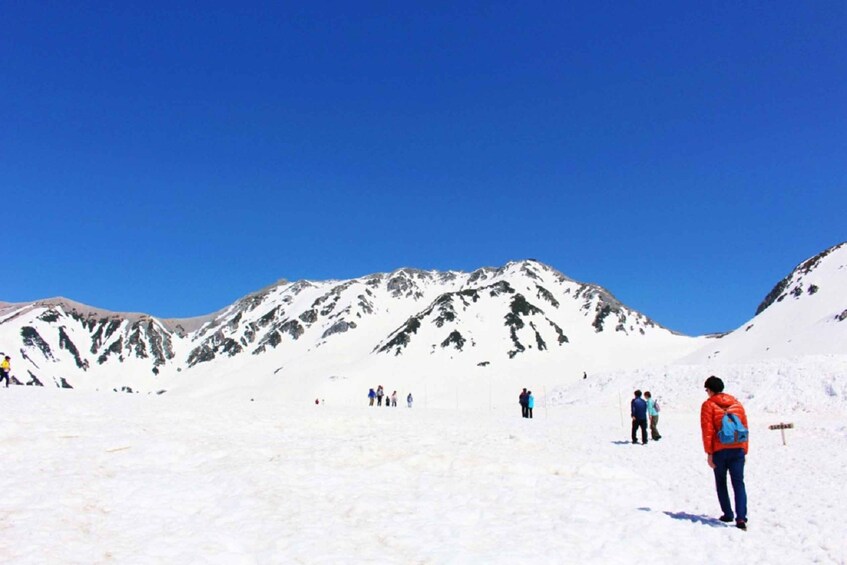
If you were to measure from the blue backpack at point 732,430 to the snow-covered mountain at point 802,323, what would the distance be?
56.9 m

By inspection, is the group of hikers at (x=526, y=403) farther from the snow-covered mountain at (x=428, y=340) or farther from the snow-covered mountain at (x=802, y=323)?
the snow-covered mountain at (x=428, y=340)

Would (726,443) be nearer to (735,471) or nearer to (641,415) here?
(735,471)

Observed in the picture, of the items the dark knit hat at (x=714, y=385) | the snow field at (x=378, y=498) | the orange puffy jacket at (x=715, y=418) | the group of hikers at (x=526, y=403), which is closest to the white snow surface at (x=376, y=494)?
the snow field at (x=378, y=498)

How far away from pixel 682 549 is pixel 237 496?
26.8ft

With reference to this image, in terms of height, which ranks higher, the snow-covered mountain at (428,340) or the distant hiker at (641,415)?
the snow-covered mountain at (428,340)

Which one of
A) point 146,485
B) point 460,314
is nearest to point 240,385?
point 460,314

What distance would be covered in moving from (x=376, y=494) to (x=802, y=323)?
248 feet

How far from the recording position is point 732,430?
386 inches

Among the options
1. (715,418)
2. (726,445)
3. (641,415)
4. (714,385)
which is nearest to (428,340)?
(641,415)

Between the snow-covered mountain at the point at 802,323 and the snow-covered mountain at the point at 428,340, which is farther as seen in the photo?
the snow-covered mountain at the point at 428,340

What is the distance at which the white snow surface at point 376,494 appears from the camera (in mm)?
8547

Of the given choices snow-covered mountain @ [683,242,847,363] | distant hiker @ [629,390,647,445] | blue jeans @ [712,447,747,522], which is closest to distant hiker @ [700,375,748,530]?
blue jeans @ [712,447,747,522]

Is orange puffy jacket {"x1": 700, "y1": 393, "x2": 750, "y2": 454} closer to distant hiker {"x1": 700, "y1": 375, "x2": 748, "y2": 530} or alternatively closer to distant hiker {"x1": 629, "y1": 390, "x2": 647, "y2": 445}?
distant hiker {"x1": 700, "y1": 375, "x2": 748, "y2": 530}

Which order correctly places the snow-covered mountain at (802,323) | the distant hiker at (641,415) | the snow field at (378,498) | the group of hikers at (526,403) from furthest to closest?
the snow-covered mountain at (802,323) < the group of hikers at (526,403) < the distant hiker at (641,415) < the snow field at (378,498)
